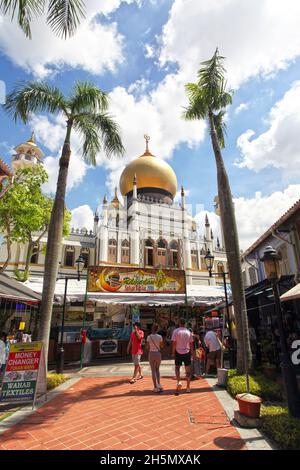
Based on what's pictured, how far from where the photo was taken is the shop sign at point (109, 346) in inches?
556

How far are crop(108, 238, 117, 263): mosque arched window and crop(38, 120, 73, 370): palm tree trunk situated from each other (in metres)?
22.3

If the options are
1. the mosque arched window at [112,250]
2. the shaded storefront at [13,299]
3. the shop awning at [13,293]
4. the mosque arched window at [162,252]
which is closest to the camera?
the shop awning at [13,293]

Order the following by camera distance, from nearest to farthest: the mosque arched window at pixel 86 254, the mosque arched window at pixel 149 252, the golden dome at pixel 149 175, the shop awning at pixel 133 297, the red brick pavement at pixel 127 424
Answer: the red brick pavement at pixel 127 424 → the shop awning at pixel 133 297 → the mosque arched window at pixel 86 254 → the mosque arched window at pixel 149 252 → the golden dome at pixel 149 175

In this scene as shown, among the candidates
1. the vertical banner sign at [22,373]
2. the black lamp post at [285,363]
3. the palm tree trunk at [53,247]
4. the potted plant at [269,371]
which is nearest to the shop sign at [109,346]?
the palm tree trunk at [53,247]

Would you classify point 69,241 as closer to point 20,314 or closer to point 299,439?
point 20,314

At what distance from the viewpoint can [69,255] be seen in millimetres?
31734

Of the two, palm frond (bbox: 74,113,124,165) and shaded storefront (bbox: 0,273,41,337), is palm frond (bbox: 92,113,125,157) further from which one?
shaded storefront (bbox: 0,273,41,337)

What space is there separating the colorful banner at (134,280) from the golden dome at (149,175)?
24.9 metres

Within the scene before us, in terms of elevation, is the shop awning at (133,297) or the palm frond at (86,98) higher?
the palm frond at (86,98)

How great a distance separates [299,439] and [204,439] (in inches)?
54.3

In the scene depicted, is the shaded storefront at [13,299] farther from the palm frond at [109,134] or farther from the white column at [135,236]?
the white column at [135,236]

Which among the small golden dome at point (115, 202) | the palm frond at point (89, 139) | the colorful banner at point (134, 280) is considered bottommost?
the colorful banner at point (134, 280)

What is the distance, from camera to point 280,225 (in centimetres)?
1159

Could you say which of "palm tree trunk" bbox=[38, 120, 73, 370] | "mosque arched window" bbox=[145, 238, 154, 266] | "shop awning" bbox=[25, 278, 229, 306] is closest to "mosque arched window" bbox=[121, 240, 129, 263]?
"mosque arched window" bbox=[145, 238, 154, 266]
